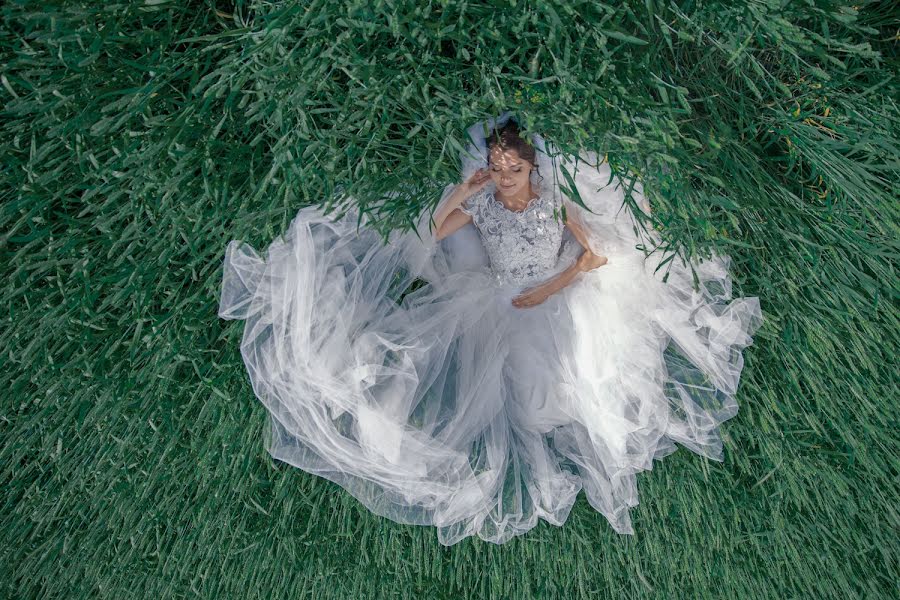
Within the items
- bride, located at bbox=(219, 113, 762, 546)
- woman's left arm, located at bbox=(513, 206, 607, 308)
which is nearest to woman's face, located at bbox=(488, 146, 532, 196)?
bride, located at bbox=(219, 113, 762, 546)

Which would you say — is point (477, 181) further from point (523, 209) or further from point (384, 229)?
point (384, 229)

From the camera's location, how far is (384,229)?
1299 mm

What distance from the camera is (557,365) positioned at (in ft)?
5.07

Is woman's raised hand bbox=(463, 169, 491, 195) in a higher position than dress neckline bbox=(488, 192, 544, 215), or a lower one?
higher

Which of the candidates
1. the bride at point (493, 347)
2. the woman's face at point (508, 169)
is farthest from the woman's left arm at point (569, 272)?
the woman's face at point (508, 169)

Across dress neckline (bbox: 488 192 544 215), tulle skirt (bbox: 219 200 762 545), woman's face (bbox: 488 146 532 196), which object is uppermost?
woman's face (bbox: 488 146 532 196)

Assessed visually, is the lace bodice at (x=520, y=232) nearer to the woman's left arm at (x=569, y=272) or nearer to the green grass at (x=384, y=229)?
the woman's left arm at (x=569, y=272)

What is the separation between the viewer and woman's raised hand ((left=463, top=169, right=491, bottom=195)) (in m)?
1.37

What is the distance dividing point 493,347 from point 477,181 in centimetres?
39

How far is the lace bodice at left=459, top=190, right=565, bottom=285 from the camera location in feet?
4.63

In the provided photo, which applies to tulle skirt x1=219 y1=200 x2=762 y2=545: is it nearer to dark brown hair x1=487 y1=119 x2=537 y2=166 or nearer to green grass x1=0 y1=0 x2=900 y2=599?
green grass x1=0 y1=0 x2=900 y2=599

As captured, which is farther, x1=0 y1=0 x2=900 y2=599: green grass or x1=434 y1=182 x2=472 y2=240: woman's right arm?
x1=434 y1=182 x2=472 y2=240: woman's right arm

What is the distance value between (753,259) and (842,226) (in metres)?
0.19

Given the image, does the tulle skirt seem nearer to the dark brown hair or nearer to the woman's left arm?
the woman's left arm
